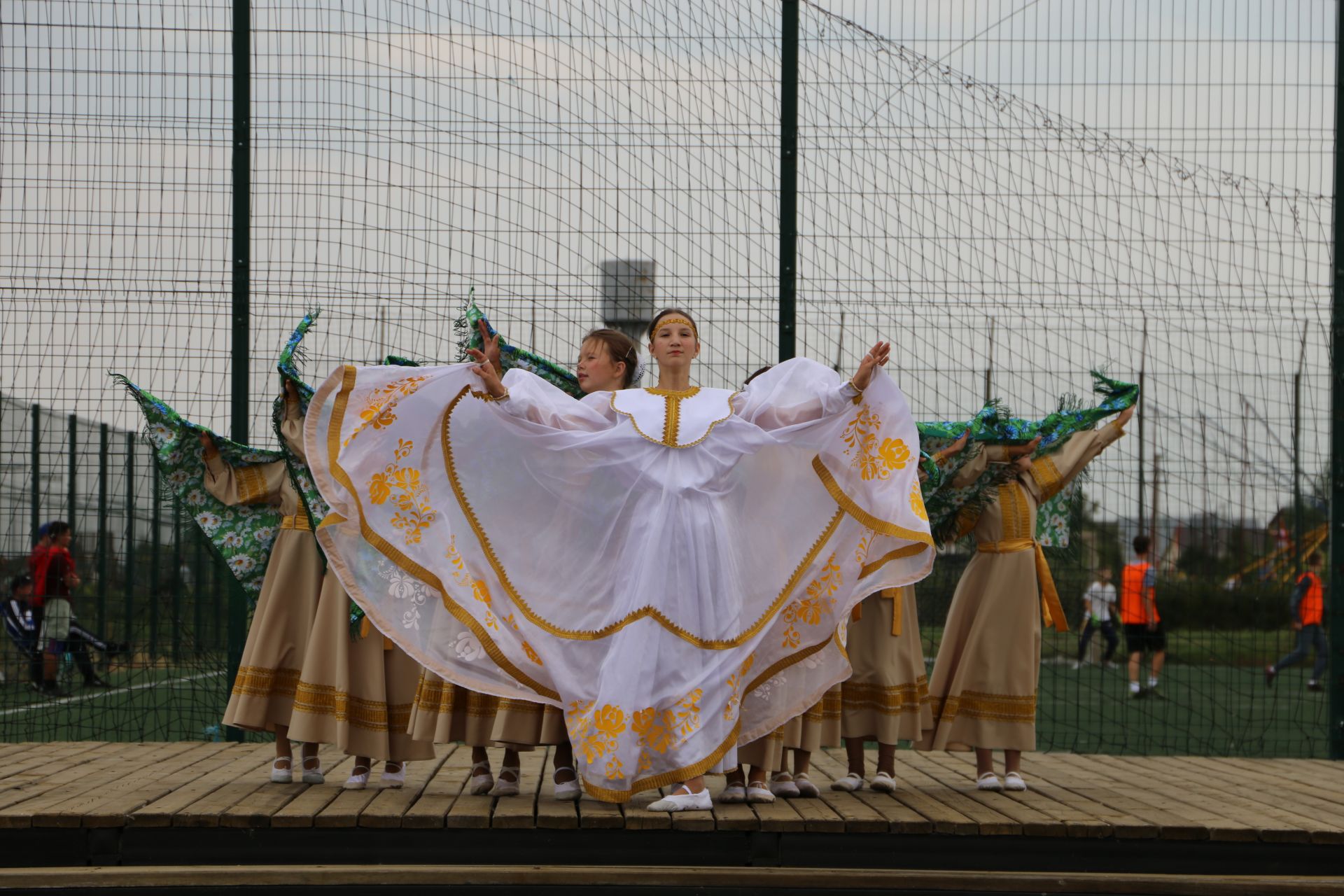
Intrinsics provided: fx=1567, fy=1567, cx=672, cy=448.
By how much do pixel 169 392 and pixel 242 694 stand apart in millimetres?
2216

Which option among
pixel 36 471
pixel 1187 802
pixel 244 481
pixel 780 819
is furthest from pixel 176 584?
pixel 1187 802

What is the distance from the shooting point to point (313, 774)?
6.08m

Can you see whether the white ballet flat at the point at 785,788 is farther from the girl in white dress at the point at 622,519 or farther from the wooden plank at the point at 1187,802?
the wooden plank at the point at 1187,802

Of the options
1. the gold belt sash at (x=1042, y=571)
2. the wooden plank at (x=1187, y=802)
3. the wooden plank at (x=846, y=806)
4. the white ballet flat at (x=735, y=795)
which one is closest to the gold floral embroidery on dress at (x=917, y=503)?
the gold belt sash at (x=1042, y=571)

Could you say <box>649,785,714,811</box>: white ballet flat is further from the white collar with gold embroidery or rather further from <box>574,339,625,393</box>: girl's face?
<box>574,339,625,393</box>: girl's face

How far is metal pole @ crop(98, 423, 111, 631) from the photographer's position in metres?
8.01

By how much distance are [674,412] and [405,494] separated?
1.05 m

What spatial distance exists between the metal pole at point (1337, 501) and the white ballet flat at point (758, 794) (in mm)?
3846

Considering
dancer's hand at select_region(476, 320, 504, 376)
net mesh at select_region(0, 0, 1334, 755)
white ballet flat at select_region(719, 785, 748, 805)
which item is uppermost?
net mesh at select_region(0, 0, 1334, 755)

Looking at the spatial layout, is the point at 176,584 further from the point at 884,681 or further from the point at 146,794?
the point at 884,681

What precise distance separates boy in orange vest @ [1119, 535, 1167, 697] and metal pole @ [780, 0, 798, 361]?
2.25 m

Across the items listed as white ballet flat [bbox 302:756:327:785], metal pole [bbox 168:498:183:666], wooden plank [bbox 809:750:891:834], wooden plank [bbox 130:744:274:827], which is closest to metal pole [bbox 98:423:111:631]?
metal pole [bbox 168:498:183:666]

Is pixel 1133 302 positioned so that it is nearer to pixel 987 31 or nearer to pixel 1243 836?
pixel 987 31

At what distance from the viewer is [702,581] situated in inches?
212
